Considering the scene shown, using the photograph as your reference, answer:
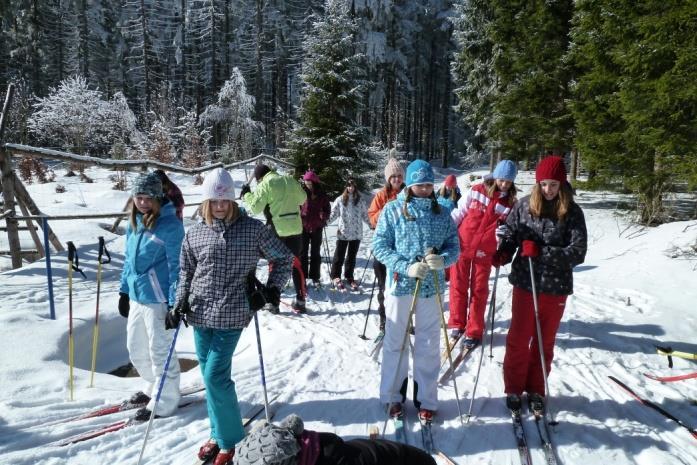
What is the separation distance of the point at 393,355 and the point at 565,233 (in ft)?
5.91

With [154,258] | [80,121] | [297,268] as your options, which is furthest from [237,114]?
[154,258]

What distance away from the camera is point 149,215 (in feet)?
11.3

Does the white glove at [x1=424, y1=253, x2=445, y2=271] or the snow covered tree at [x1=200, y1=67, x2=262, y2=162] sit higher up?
the snow covered tree at [x1=200, y1=67, x2=262, y2=162]

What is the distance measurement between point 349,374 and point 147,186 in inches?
110

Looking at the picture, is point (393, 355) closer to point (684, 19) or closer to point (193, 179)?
point (684, 19)

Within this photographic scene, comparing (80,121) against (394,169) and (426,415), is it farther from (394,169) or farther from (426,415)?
(426,415)

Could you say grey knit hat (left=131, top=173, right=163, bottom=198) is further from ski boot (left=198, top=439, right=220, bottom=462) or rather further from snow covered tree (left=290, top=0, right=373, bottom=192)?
snow covered tree (left=290, top=0, right=373, bottom=192)

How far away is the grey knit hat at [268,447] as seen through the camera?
1536 mm

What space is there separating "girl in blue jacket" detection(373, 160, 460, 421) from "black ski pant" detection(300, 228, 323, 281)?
3.88 m

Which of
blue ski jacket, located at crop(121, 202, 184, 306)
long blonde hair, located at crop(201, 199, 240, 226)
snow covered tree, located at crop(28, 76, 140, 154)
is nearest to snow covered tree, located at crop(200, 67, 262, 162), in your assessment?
snow covered tree, located at crop(28, 76, 140, 154)

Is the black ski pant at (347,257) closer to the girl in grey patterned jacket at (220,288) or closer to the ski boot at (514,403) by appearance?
the ski boot at (514,403)

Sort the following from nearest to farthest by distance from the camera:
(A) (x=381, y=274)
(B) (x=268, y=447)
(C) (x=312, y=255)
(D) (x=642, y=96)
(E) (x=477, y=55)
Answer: (B) (x=268, y=447), (A) (x=381, y=274), (C) (x=312, y=255), (D) (x=642, y=96), (E) (x=477, y=55)

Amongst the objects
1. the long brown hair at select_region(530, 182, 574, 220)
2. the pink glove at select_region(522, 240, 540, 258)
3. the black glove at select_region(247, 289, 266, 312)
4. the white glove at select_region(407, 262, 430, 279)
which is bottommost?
the black glove at select_region(247, 289, 266, 312)

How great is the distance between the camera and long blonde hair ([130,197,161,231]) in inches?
135
